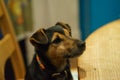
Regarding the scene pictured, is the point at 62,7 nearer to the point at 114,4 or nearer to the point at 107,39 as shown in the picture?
the point at 114,4

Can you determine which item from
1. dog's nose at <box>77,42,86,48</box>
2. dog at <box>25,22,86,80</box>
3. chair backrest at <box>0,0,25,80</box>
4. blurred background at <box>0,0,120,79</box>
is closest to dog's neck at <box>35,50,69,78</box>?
dog at <box>25,22,86,80</box>

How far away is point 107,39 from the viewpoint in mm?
1202

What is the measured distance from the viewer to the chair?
35.2 inches

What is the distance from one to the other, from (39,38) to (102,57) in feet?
0.81

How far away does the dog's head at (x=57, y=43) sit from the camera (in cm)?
99

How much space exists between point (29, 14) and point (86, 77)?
1.55m

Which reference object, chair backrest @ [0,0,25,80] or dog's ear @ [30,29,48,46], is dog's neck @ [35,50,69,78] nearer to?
dog's ear @ [30,29,48,46]

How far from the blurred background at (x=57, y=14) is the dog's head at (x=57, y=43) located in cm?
125

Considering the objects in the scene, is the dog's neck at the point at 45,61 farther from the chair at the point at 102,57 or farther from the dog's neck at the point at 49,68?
the chair at the point at 102,57

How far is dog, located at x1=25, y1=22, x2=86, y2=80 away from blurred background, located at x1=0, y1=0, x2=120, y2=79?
4.11ft

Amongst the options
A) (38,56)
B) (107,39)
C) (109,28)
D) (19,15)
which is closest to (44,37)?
(38,56)

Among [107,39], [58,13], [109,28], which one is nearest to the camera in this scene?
[107,39]

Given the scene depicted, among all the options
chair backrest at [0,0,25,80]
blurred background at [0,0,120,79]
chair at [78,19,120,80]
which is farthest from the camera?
blurred background at [0,0,120,79]

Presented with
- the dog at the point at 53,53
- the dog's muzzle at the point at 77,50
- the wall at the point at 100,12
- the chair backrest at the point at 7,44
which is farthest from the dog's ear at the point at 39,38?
the wall at the point at 100,12
